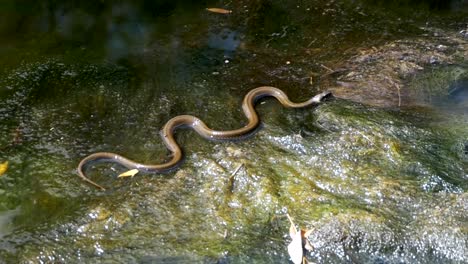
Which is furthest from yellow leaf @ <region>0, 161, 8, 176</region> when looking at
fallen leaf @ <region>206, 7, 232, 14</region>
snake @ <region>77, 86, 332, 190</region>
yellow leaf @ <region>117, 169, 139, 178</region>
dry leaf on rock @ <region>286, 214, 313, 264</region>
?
fallen leaf @ <region>206, 7, 232, 14</region>

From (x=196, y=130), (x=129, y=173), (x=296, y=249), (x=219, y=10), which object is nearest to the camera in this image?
(x=296, y=249)

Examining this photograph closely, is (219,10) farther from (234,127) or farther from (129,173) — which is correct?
(129,173)

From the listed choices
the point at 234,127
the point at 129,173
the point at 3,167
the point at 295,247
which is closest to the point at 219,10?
the point at 234,127

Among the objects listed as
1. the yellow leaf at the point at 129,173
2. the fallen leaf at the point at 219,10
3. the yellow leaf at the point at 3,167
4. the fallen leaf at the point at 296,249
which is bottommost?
the yellow leaf at the point at 3,167

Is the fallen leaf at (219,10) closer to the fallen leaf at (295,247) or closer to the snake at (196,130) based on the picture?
the snake at (196,130)

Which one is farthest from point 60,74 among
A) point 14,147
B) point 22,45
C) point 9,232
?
point 9,232

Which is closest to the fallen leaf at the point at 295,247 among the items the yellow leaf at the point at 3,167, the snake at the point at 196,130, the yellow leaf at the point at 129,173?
the snake at the point at 196,130

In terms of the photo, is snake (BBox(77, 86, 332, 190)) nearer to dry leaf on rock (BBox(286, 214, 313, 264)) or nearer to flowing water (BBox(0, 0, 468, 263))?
flowing water (BBox(0, 0, 468, 263))
